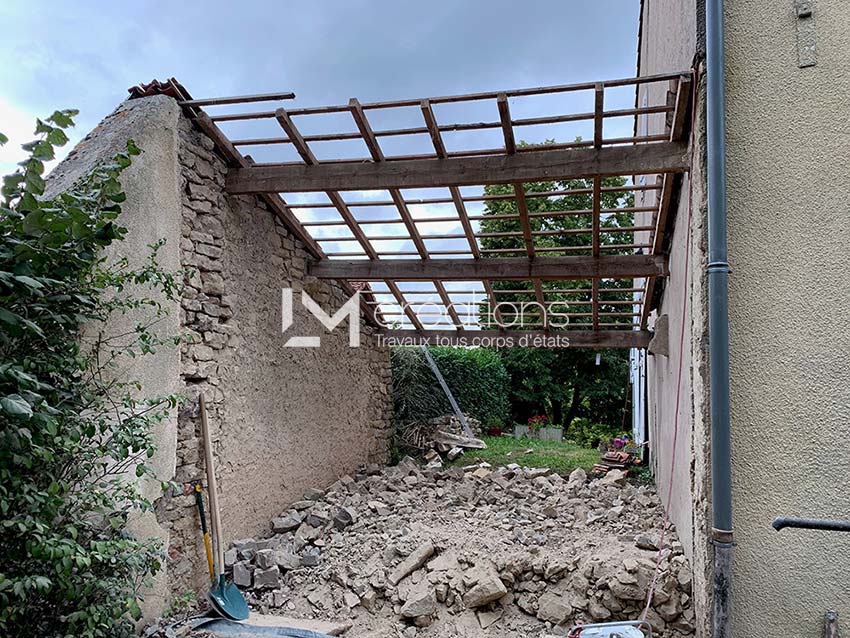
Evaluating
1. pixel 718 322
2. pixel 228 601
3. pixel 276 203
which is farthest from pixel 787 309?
pixel 276 203

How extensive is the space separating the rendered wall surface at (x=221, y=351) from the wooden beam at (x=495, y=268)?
0.50 meters

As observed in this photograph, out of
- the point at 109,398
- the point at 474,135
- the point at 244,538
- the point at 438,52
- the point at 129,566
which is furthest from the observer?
the point at 438,52

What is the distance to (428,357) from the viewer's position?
988 centimetres

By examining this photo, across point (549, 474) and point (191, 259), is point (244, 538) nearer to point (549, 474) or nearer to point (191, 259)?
point (191, 259)

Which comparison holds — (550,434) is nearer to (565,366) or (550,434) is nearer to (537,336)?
(565,366)

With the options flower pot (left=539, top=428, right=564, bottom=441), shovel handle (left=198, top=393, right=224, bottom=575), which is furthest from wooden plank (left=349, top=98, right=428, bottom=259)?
flower pot (left=539, top=428, right=564, bottom=441)

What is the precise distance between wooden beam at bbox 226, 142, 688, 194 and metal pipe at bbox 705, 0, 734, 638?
86 cm

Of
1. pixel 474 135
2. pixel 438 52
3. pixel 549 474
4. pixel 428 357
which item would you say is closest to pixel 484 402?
pixel 428 357

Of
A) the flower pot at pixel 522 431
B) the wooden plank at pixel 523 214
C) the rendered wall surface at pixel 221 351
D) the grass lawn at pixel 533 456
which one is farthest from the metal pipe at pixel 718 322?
the flower pot at pixel 522 431

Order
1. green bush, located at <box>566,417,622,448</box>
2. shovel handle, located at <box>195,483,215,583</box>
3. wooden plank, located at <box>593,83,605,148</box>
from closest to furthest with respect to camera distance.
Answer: wooden plank, located at <box>593,83,605,148</box>, shovel handle, located at <box>195,483,215,583</box>, green bush, located at <box>566,417,622,448</box>

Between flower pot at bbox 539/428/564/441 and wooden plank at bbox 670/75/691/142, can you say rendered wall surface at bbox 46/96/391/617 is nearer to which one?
wooden plank at bbox 670/75/691/142

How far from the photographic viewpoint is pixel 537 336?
8.18 m

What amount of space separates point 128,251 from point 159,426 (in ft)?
4.28

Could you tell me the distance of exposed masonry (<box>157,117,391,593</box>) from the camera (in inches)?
181
